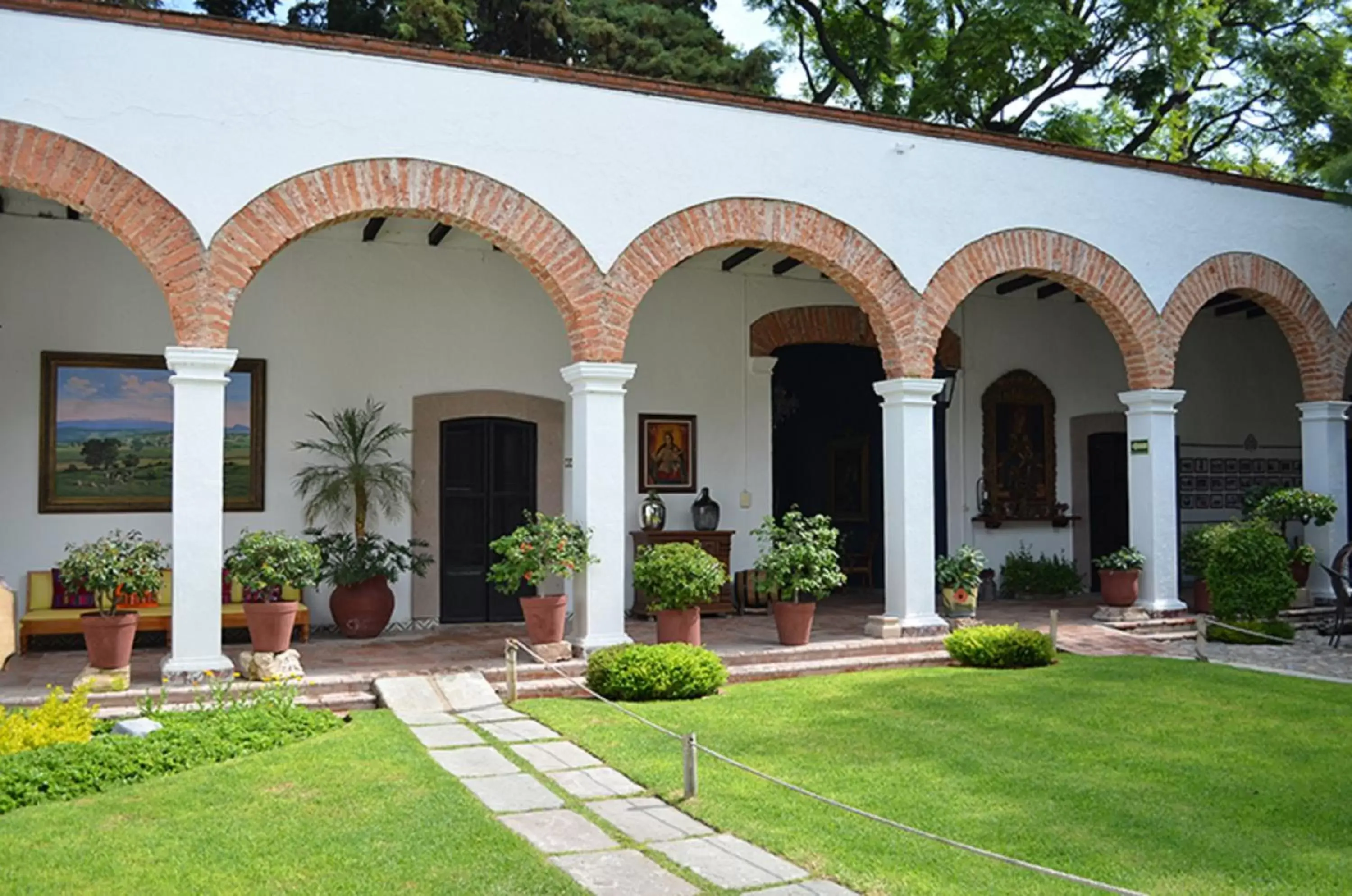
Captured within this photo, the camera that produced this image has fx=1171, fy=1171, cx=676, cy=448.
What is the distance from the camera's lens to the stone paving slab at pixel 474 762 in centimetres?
597

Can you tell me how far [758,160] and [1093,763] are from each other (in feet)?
17.5

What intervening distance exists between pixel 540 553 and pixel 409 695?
4.45 feet

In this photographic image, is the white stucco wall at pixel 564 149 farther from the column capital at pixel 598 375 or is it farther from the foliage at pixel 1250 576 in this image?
the foliage at pixel 1250 576

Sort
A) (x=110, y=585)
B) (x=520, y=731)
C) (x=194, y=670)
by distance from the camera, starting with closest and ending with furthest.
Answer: (x=520, y=731) → (x=110, y=585) → (x=194, y=670)

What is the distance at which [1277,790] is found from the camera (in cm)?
559

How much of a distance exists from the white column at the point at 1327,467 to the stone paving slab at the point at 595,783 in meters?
9.15

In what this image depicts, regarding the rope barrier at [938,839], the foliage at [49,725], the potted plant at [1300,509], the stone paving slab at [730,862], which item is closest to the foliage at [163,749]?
the foliage at [49,725]

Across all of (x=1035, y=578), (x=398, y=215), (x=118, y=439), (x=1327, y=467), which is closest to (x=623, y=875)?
(x=398, y=215)

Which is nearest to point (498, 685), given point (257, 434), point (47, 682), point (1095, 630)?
point (47, 682)

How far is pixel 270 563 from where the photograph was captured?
773cm

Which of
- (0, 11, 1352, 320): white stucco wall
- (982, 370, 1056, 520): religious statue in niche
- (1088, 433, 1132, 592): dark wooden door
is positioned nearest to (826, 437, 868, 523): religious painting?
(982, 370, 1056, 520): religious statue in niche

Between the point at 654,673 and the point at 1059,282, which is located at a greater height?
the point at 1059,282

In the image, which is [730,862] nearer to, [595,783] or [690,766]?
[690,766]

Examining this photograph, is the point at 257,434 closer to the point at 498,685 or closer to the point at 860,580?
the point at 498,685
